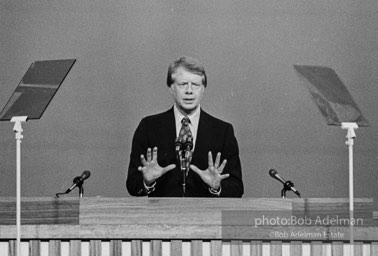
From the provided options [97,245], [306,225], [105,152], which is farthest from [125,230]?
[105,152]

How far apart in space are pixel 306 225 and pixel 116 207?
43.7 inches

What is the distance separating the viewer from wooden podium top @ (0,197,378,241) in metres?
5.96

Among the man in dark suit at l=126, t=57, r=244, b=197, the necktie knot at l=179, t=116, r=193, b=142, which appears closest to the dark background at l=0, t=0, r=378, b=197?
the man in dark suit at l=126, t=57, r=244, b=197

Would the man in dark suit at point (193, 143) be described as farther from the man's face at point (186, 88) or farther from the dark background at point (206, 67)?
the dark background at point (206, 67)

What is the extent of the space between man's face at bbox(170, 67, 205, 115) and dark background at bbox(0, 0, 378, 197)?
1.56 m

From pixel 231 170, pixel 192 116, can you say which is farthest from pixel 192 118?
pixel 231 170

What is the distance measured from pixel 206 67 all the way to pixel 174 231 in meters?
3.27

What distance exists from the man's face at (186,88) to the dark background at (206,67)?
61.6 inches

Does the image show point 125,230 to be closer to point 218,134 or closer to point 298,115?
point 218,134

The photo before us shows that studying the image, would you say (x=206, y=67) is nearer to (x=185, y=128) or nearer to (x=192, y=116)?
(x=192, y=116)

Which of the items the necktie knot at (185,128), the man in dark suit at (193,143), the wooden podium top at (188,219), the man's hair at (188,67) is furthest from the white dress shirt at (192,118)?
the wooden podium top at (188,219)

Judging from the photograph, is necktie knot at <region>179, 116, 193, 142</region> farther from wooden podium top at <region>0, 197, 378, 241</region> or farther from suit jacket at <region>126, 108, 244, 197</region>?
wooden podium top at <region>0, 197, 378, 241</region>

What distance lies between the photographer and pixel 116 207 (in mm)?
6105

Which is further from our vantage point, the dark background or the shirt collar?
the dark background
